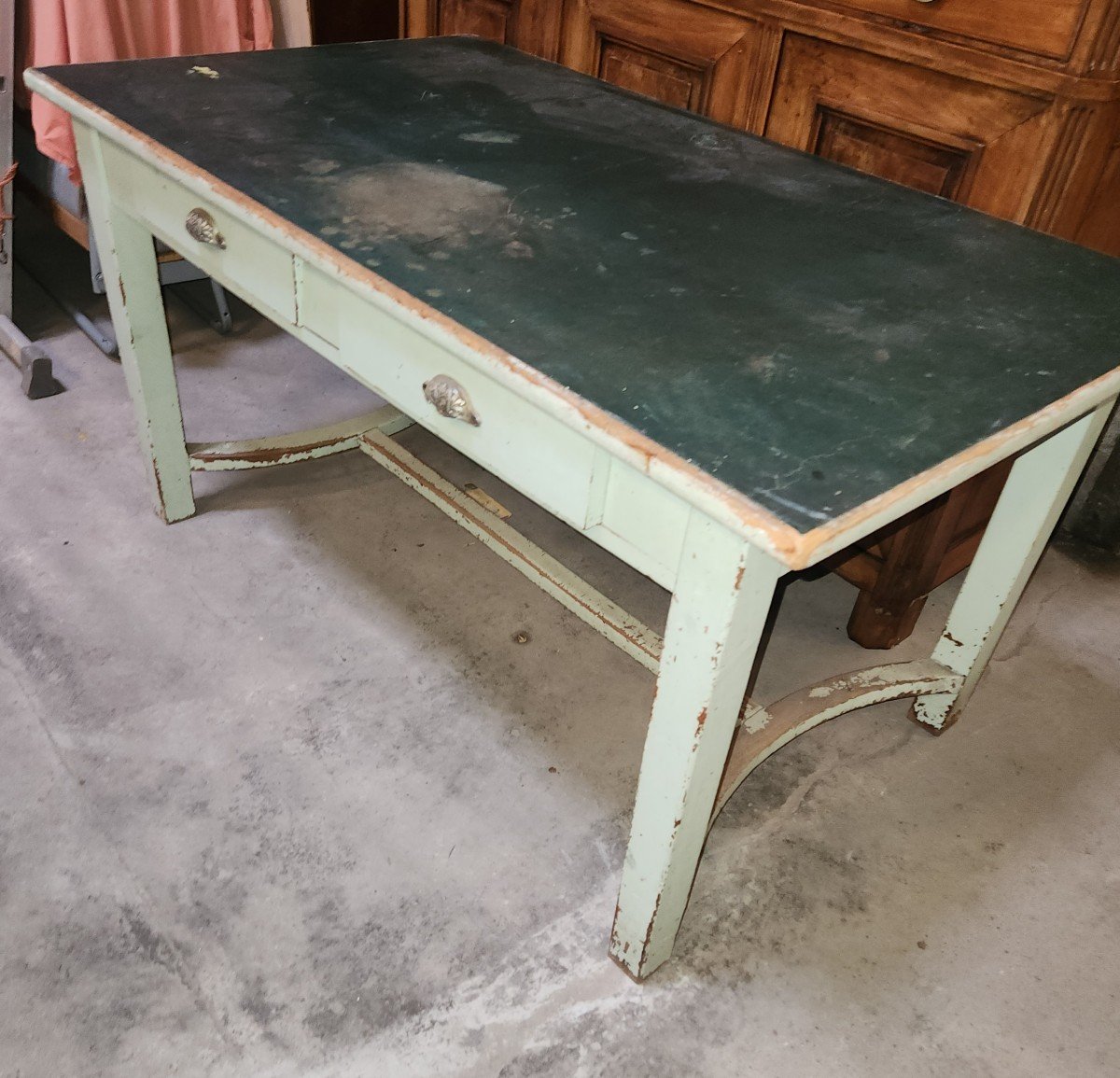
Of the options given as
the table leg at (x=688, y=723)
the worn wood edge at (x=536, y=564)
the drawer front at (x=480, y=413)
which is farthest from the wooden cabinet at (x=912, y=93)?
the drawer front at (x=480, y=413)

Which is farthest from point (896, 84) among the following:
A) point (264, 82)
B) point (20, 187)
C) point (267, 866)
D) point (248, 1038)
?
point (20, 187)

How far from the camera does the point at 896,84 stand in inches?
70.9

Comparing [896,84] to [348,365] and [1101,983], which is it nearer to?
[348,365]

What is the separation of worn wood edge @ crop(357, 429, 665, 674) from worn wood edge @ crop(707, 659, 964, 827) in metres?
0.20

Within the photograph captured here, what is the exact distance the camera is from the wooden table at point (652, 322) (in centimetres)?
110

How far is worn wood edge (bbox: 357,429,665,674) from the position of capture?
6.04ft

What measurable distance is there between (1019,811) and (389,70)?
6.01ft

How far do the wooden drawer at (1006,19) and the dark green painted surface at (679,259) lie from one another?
259 millimetres

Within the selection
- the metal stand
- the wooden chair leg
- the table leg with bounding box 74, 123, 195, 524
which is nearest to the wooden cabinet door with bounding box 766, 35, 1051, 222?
the wooden chair leg

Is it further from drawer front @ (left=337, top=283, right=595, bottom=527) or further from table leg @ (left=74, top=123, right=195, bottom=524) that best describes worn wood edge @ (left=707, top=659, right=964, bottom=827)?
table leg @ (left=74, top=123, right=195, bottom=524)

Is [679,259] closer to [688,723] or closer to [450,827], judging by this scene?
[688,723]

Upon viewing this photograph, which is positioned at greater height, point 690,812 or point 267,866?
point 690,812

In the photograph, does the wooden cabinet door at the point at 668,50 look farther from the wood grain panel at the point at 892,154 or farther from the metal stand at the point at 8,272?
the metal stand at the point at 8,272

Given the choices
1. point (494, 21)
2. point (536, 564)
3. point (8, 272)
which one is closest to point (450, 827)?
point (536, 564)
